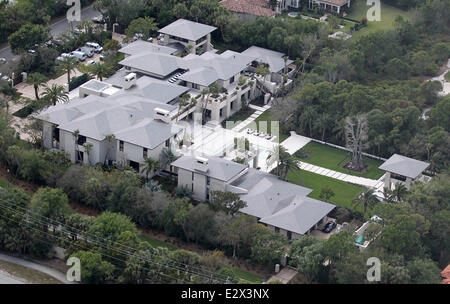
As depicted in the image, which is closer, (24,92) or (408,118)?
(408,118)

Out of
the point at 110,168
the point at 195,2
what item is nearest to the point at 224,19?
the point at 195,2

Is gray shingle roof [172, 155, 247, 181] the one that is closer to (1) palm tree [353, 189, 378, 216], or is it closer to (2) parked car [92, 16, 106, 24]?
(1) palm tree [353, 189, 378, 216]

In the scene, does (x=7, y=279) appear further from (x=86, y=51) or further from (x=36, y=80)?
(x=86, y=51)

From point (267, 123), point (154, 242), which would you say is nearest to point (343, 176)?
point (267, 123)

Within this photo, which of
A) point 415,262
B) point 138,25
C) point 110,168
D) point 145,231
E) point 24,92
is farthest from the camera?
point 138,25

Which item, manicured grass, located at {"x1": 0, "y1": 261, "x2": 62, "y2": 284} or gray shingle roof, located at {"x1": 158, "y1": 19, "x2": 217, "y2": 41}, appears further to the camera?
gray shingle roof, located at {"x1": 158, "y1": 19, "x2": 217, "y2": 41}

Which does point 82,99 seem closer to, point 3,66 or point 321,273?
point 3,66

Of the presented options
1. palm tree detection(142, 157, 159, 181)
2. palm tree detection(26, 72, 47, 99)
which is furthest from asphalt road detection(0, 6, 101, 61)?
palm tree detection(142, 157, 159, 181)
